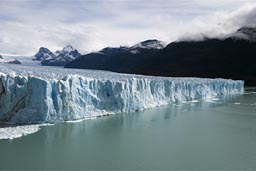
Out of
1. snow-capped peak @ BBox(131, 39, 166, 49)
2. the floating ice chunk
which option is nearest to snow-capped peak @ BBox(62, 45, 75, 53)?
snow-capped peak @ BBox(131, 39, 166, 49)

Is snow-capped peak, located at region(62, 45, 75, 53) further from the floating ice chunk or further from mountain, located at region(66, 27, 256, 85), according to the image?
the floating ice chunk

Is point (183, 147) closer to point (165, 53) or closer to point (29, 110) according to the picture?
point (29, 110)

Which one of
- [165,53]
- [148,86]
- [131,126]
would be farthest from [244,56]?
[131,126]

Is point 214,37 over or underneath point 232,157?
over

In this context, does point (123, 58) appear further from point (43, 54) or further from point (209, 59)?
point (43, 54)

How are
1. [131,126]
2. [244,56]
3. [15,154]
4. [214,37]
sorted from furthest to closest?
[214,37], [244,56], [131,126], [15,154]

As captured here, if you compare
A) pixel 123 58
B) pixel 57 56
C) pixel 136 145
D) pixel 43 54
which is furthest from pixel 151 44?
pixel 43 54

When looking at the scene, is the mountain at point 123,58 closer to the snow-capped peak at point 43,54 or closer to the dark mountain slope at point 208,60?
the dark mountain slope at point 208,60
